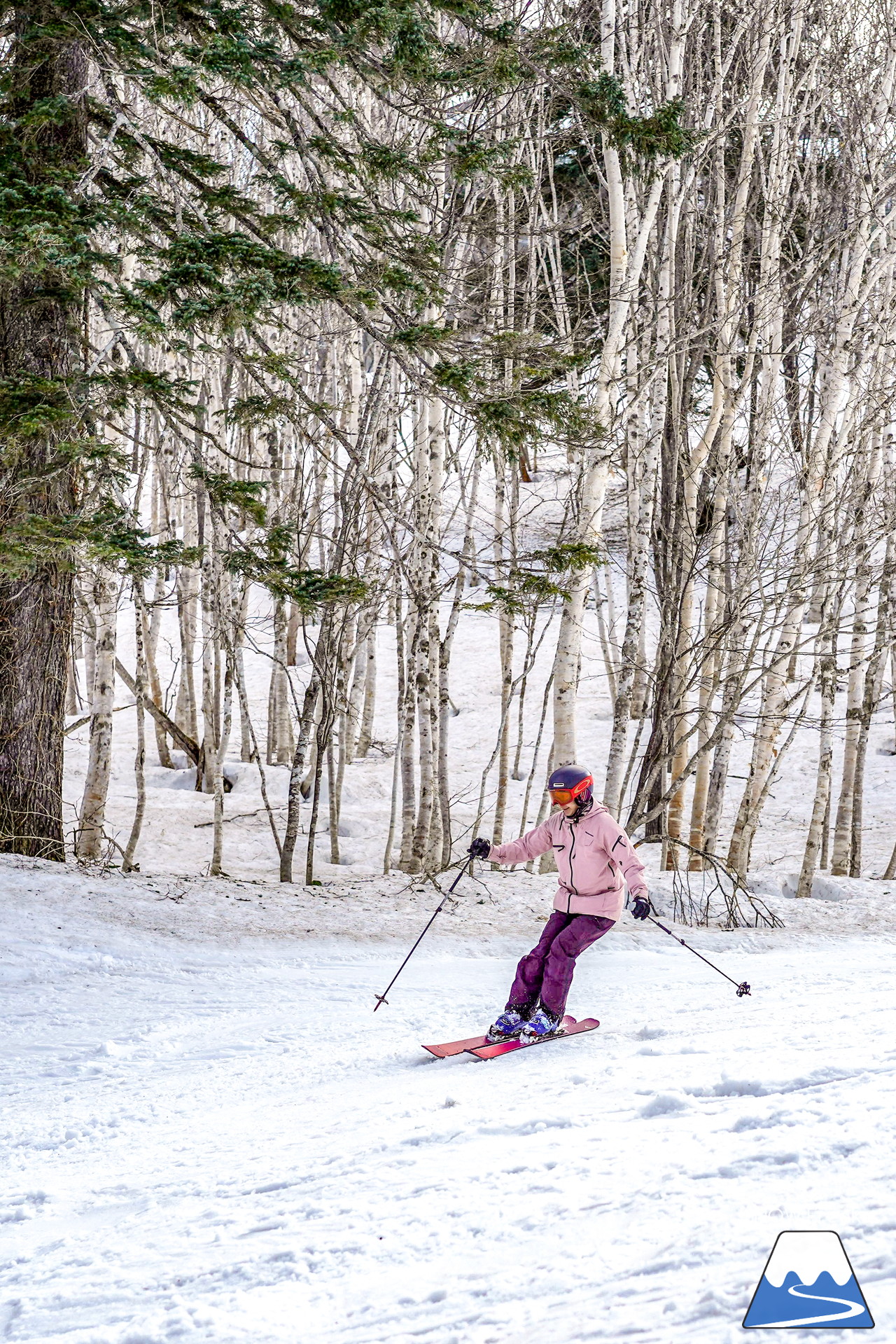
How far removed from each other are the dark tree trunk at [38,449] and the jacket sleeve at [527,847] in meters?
3.35

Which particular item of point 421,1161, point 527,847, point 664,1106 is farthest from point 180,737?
point 664,1106

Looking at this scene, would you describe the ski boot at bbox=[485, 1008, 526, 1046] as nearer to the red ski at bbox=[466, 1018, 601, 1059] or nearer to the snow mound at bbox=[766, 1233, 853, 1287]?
the red ski at bbox=[466, 1018, 601, 1059]

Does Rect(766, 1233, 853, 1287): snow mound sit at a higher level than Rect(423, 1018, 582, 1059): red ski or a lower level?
higher

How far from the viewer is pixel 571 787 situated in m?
5.38

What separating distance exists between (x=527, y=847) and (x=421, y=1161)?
2450mm

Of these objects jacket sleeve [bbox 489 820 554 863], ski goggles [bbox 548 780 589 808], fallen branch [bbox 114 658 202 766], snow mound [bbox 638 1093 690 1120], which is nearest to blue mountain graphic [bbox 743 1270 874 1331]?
snow mound [bbox 638 1093 690 1120]

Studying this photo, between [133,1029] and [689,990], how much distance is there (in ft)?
10.9

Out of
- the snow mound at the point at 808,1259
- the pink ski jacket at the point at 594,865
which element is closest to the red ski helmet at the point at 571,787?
the pink ski jacket at the point at 594,865

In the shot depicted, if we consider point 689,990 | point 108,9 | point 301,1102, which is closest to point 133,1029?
point 301,1102

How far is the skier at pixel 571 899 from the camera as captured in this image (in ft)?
17.2

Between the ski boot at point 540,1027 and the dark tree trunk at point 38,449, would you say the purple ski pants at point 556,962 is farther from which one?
the dark tree trunk at point 38,449

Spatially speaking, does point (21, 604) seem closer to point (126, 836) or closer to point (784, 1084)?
point (126, 836)

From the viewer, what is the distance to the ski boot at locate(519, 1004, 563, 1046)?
16.9 ft

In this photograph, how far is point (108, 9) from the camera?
611 cm
